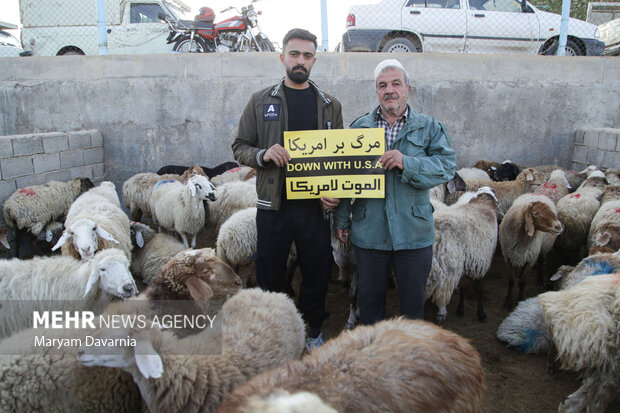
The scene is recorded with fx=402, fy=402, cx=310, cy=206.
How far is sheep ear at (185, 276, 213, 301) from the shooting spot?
2.85m

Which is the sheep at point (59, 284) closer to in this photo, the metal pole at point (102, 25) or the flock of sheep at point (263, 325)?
the flock of sheep at point (263, 325)

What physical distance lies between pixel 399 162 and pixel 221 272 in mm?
1614

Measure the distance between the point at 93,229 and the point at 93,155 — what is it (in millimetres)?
3822

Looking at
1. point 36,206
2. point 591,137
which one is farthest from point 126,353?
point 591,137

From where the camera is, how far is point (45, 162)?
6.11m

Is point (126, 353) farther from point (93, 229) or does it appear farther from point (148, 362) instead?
point (93, 229)

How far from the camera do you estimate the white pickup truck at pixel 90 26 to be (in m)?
10.8

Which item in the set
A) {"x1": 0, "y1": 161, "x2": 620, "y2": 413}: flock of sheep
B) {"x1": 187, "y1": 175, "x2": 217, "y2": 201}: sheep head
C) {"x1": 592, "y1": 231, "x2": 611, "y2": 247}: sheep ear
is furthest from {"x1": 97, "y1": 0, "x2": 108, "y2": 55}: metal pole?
{"x1": 592, "y1": 231, "x2": 611, "y2": 247}: sheep ear

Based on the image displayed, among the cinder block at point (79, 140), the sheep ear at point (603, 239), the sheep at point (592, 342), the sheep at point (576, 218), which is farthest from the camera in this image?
the cinder block at point (79, 140)

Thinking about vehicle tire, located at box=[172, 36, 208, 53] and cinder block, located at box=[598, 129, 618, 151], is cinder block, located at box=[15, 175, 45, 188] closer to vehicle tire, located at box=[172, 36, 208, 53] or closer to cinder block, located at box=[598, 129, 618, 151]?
vehicle tire, located at box=[172, 36, 208, 53]

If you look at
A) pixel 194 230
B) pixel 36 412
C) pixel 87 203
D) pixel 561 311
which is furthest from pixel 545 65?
pixel 36 412

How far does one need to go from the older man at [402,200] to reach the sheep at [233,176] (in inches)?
172

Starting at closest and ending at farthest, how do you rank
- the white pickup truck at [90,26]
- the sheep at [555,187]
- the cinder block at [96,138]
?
the sheep at [555,187] < the cinder block at [96,138] < the white pickup truck at [90,26]

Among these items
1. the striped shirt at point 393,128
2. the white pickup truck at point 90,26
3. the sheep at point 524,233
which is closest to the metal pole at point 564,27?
the sheep at point 524,233
